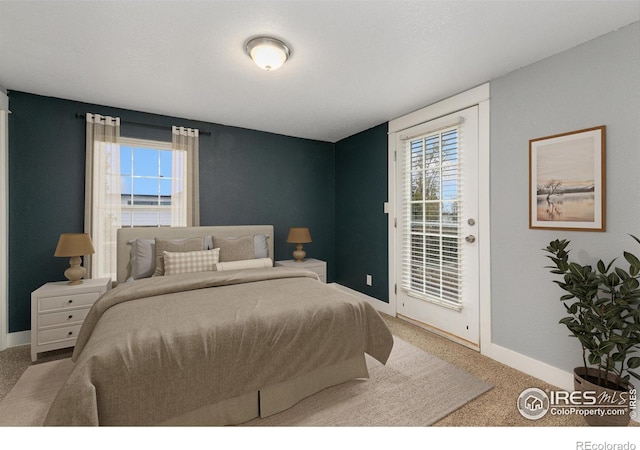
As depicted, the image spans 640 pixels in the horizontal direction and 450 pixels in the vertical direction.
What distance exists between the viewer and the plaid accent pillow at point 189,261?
278 centimetres

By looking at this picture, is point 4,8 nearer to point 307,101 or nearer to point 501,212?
point 307,101

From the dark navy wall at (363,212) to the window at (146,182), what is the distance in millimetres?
2394

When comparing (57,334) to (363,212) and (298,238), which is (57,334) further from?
(363,212)

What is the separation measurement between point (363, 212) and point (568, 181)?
7.65 feet

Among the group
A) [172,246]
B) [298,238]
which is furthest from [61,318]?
[298,238]

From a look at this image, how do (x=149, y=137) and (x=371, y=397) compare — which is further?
(x=149, y=137)

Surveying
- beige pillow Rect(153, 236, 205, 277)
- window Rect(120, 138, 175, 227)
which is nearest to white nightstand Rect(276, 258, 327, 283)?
beige pillow Rect(153, 236, 205, 277)

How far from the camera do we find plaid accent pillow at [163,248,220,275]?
2775mm

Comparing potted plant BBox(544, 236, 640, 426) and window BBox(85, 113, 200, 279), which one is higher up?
window BBox(85, 113, 200, 279)

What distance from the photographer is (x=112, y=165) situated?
312cm

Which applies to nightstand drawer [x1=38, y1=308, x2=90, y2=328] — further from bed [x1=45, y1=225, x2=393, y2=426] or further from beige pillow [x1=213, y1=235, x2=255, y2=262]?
beige pillow [x1=213, y1=235, x2=255, y2=262]

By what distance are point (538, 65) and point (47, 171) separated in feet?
14.8

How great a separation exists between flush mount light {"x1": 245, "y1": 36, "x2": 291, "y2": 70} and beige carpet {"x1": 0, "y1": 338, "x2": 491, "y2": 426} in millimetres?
2329

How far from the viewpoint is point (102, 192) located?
3.05 meters
